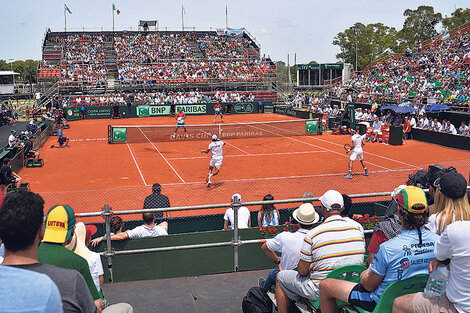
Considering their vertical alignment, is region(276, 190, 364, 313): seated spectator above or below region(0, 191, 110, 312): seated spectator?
below

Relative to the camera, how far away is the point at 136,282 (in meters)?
7.08

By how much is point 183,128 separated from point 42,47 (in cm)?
4564

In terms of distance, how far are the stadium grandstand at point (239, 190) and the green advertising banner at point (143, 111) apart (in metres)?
0.15

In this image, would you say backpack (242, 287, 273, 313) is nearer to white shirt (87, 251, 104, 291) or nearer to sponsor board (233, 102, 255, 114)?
white shirt (87, 251, 104, 291)

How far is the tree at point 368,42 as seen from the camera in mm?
88750

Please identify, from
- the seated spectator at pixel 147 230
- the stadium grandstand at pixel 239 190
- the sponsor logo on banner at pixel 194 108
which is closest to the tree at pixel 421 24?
the stadium grandstand at pixel 239 190

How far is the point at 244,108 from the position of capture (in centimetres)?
5244

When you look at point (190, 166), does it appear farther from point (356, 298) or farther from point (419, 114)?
point (419, 114)

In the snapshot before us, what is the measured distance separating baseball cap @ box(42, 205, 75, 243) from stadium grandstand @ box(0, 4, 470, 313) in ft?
0.04

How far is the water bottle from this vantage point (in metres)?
3.66

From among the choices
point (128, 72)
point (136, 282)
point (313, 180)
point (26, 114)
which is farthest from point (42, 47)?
point (136, 282)

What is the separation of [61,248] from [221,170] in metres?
16.7

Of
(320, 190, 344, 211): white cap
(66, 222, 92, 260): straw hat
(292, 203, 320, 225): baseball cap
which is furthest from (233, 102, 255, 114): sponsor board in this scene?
(66, 222, 92, 260): straw hat

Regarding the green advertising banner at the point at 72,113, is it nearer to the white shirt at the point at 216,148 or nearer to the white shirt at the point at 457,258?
the white shirt at the point at 216,148
